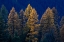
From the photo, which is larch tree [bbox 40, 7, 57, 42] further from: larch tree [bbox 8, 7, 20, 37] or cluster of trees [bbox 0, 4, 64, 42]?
larch tree [bbox 8, 7, 20, 37]

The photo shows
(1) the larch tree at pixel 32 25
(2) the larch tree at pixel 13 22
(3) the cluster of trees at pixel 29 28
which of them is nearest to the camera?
(3) the cluster of trees at pixel 29 28

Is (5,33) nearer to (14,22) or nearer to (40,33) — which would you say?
(14,22)

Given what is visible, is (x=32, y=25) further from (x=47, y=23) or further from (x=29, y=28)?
(x=47, y=23)

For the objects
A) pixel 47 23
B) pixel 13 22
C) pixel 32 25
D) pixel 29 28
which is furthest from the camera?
pixel 47 23

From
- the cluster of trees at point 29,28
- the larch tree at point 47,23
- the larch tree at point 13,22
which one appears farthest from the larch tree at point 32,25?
the larch tree at point 47,23

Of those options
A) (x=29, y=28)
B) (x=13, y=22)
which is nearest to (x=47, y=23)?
(x=13, y=22)

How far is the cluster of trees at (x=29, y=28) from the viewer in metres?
36.0

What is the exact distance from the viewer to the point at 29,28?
3659 cm

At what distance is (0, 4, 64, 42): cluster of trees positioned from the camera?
118 feet

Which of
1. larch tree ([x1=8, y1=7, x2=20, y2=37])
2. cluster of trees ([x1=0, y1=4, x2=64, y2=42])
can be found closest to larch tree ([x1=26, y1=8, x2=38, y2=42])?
cluster of trees ([x1=0, y1=4, x2=64, y2=42])

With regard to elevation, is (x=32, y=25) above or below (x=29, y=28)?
above

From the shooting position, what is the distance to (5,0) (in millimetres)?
164125

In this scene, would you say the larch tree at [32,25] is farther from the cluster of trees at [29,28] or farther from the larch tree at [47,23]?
the larch tree at [47,23]

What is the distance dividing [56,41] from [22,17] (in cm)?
774
